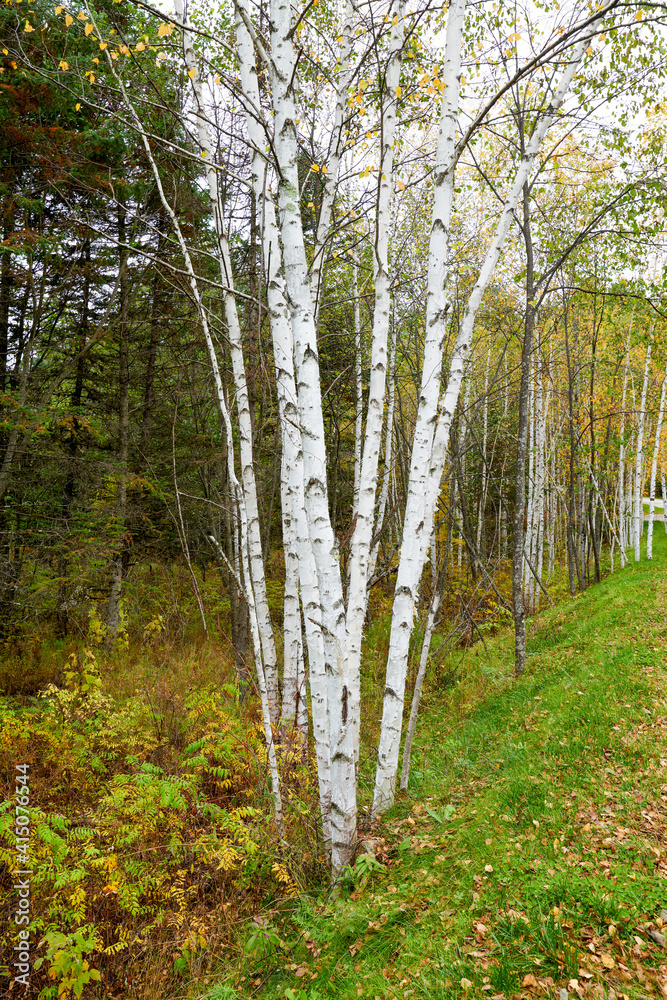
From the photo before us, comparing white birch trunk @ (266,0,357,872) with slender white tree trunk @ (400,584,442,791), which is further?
slender white tree trunk @ (400,584,442,791)

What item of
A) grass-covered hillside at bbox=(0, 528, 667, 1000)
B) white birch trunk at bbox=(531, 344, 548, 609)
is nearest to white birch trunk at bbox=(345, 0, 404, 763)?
grass-covered hillside at bbox=(0, 528, 667, 1000)

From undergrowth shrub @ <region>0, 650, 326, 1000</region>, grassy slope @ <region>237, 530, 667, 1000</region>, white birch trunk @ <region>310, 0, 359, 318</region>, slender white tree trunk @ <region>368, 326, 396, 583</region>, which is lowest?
undergrowth shrub @ <region>0, 650, 326, 1000</region>

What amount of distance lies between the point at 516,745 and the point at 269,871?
234 centimetres

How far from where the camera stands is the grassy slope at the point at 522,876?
2.21 m

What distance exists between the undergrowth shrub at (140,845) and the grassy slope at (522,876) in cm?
53

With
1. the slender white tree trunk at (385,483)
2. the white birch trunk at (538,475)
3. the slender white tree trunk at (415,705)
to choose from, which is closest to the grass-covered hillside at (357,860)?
the slender white tree trunk at (415,705)

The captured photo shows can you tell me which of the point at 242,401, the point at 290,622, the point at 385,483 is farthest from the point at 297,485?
the point at 385,483

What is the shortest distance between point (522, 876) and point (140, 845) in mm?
2830

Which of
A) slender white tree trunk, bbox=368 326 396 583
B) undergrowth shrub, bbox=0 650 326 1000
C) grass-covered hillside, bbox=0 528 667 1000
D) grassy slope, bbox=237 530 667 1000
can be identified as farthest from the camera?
slender white tree trunk, bbox=368 326 396 583

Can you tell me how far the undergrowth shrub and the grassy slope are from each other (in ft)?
1.74

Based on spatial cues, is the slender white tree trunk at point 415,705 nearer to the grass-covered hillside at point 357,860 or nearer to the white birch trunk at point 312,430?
the grass-covered hillside at point 357,860

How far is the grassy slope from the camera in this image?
221 cm

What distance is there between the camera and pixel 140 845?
3828 mm

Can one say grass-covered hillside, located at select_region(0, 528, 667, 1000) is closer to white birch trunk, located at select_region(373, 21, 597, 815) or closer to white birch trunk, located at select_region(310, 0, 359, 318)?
white birch trunk, located at select_region(373, 21, 597, 815)
